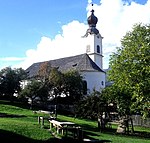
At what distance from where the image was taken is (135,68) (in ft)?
96.9

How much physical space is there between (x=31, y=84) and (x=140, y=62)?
104 ft

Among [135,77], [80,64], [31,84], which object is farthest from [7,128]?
[80,64]

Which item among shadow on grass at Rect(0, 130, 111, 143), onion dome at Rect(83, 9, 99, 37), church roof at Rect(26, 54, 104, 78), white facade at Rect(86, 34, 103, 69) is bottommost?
shadow on grass at Rect(0, 130, 111, 143)

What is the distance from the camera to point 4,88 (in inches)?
2613

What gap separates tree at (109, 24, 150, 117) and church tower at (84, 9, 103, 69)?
50452mm

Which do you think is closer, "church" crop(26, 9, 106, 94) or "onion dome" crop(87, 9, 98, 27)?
"church" crop(26, 9, 106, 94)

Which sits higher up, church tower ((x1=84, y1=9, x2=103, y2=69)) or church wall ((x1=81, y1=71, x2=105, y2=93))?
church tower ((x1=84, y1=9, x2=103, y2=69))

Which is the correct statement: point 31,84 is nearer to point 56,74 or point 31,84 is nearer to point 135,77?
point 56,74

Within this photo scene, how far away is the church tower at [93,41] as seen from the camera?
85.1 m

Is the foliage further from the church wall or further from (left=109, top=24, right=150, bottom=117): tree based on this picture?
the church wall

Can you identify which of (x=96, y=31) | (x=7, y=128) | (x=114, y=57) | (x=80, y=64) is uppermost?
(x=96, y=31)

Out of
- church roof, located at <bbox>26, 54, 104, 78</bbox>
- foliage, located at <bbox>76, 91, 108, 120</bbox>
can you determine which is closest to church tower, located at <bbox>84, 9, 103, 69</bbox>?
church roof, located at <bbox>26, 54, 104, 78</bbox>

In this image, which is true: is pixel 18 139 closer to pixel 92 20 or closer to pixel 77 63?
pixel 77 63

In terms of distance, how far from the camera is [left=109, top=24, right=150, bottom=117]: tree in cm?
2766
